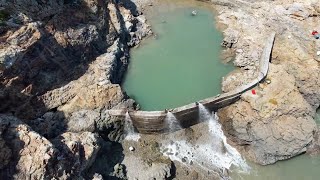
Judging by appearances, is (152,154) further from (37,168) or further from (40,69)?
(40,69)

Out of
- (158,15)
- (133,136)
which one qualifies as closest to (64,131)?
(133,136)

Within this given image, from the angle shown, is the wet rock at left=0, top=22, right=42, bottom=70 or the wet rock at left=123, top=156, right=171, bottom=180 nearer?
the wet rock at left=0, top=22, right=42, bottom=70

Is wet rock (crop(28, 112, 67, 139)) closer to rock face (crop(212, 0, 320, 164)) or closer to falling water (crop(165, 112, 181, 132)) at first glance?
falling water (crop(165, 112, 181, 132))

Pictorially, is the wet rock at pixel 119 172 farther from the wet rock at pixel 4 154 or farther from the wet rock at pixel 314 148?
the wet rock at pixel 314 148

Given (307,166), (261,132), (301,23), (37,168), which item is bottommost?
(307,166)

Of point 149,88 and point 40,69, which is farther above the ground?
point 40,69

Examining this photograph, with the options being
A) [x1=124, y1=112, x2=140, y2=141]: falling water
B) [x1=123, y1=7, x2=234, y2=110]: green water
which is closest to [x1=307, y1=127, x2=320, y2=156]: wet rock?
[x1=123, y1=7, x2=234, y2=110]: green water

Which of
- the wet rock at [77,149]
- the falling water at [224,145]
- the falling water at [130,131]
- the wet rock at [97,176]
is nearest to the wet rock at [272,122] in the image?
the falling water at [224,145]

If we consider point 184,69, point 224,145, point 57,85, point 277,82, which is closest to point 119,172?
point 224,145
